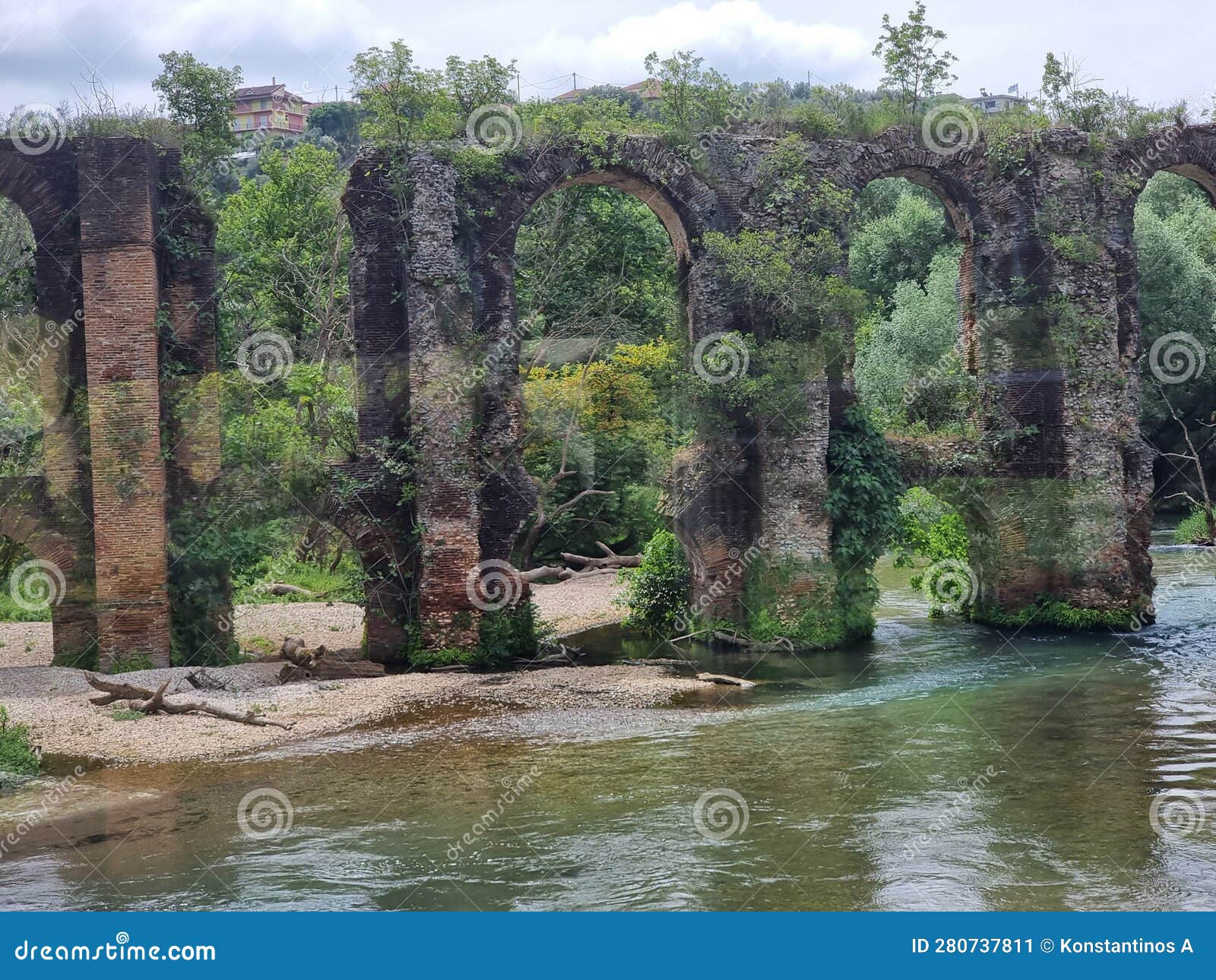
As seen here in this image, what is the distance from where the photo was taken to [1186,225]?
107ft

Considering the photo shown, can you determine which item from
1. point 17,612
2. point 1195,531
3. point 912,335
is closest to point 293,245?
point 17,612

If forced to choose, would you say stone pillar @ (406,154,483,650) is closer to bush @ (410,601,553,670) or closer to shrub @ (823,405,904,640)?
bush @ (410,601,553,670)

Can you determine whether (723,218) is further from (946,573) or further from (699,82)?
(946,573)

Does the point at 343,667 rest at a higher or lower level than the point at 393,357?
lower

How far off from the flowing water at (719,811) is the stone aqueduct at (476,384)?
3.43 m

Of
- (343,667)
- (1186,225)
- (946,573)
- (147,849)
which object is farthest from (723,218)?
(1186,225)

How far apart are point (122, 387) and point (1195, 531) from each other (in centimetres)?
2354

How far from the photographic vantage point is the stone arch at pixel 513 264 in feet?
60.9

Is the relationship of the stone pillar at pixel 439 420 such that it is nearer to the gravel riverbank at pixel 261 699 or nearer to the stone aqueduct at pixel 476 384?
the stone aqueduct at pixel 476 384

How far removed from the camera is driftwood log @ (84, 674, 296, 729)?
15211 millimetres

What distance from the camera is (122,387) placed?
17.3 metres

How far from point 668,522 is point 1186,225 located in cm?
1948

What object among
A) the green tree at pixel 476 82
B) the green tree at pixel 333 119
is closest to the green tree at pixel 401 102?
the green tree at pixel 476 82

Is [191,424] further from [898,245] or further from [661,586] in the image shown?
[898,245]
